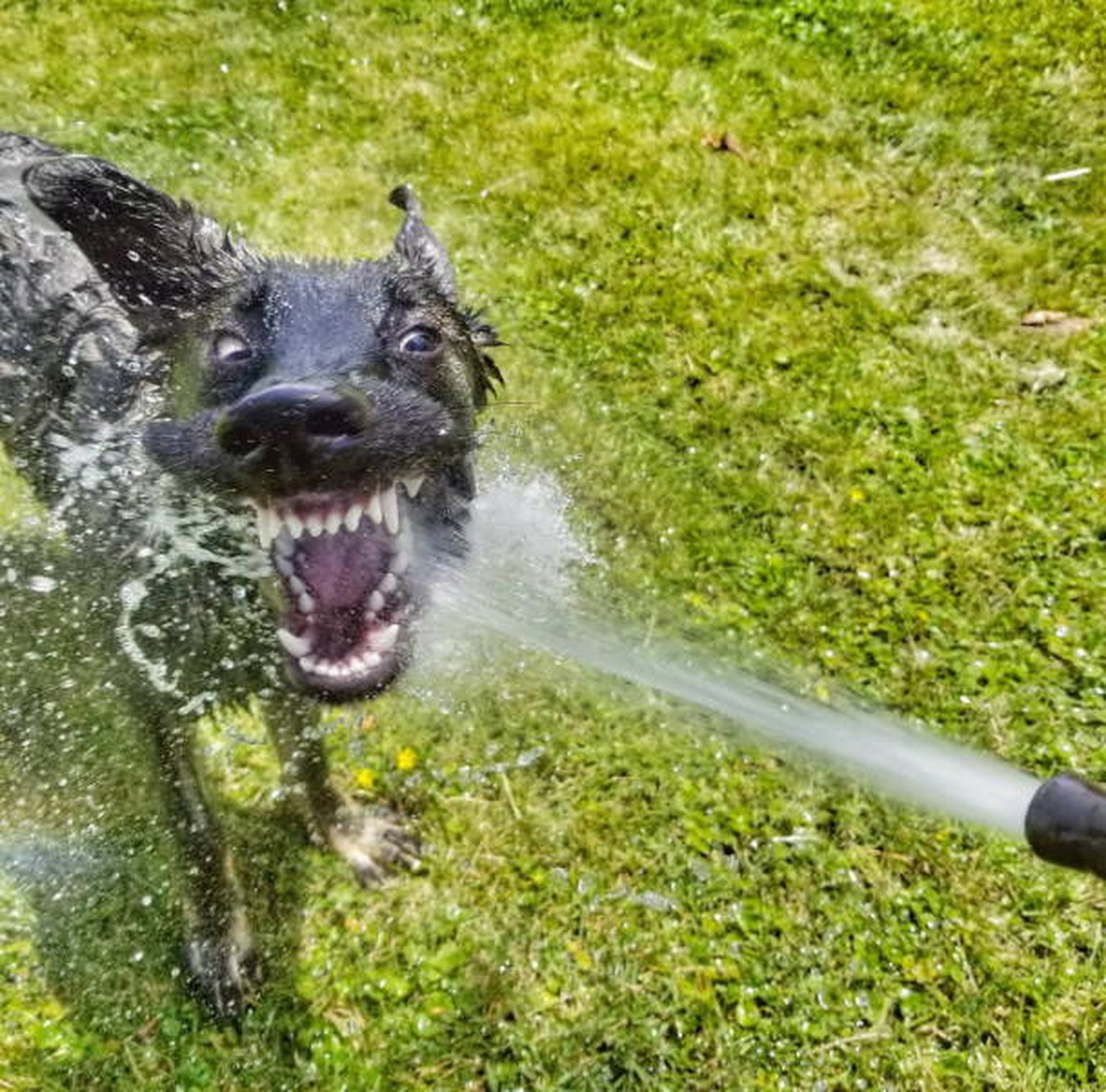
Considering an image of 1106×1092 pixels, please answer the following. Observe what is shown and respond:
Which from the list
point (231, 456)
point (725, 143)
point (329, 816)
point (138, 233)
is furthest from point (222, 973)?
point (725, 143)

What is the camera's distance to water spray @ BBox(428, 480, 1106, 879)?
13.0 feet

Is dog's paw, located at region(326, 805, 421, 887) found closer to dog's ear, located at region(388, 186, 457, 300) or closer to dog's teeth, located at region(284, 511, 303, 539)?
dog's teeth, located at region(284, 511, 303, 539)

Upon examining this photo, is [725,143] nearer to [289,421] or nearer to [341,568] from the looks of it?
[341,568]

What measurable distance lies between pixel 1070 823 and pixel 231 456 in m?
2.08

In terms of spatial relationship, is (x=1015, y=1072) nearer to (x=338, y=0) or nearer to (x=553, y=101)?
(x=553, y=101)

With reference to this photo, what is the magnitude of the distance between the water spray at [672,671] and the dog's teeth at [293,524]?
60 centimetres

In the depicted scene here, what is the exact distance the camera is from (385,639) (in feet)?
10.6

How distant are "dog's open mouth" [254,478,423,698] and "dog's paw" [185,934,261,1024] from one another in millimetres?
1216

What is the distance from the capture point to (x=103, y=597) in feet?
13.0

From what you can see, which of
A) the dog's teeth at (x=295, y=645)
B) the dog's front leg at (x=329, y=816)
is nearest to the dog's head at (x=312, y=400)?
the dog's teeth at (x=295, y=645)

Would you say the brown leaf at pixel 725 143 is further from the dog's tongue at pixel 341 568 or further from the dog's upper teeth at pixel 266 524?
the dog's upper teeth at pixel 266 524

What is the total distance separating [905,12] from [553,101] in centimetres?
255

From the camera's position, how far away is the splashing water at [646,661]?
13.5 feet

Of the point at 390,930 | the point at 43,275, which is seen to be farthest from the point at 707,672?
the point at 43,275
